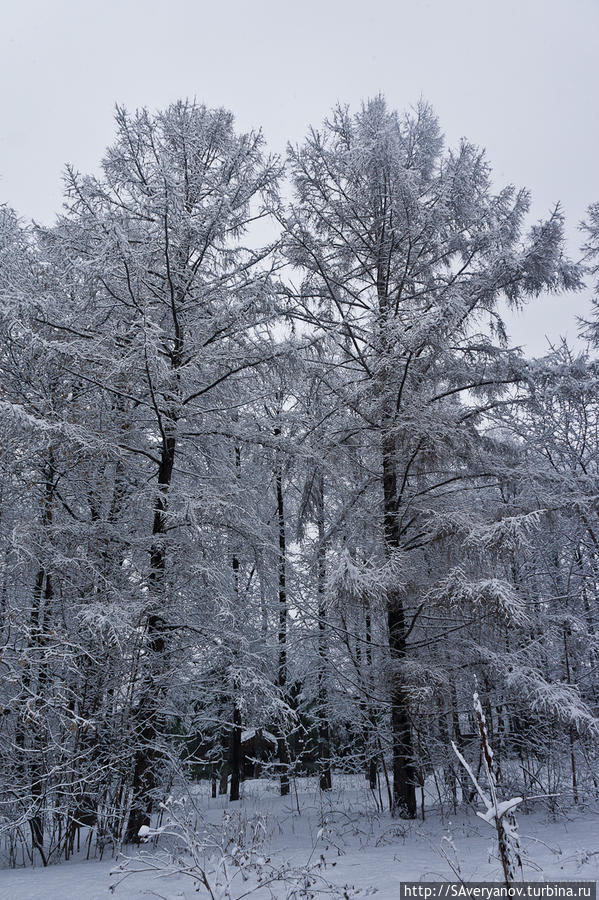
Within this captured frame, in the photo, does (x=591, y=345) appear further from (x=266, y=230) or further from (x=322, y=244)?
(x=266, y=230)

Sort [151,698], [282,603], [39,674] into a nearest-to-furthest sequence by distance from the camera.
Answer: [39,674] < [151,698] < [282,603]

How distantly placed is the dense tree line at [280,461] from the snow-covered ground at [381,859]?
58 cm

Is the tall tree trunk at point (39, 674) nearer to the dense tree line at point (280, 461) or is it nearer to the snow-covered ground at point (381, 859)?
the dense tree line at point (280, 461)

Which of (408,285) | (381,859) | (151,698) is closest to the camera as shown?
(381,859)

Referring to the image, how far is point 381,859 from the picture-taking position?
580 centimetres

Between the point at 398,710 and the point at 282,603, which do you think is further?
the point at 282,603

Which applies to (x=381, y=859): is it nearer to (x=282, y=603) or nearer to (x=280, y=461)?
(x=282, y=603)

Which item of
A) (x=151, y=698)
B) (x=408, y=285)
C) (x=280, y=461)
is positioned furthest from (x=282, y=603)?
(x=408, y=285)

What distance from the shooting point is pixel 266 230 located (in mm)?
8891

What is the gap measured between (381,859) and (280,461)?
486cm

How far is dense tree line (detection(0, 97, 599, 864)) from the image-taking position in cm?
654

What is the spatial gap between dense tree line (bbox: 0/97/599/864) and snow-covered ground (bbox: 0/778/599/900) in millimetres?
578

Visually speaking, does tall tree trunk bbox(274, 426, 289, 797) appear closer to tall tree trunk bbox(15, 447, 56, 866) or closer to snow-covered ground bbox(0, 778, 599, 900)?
snow-covered ground bbox(0, 778, 599, 900)

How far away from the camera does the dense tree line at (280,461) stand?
21.5 ft
